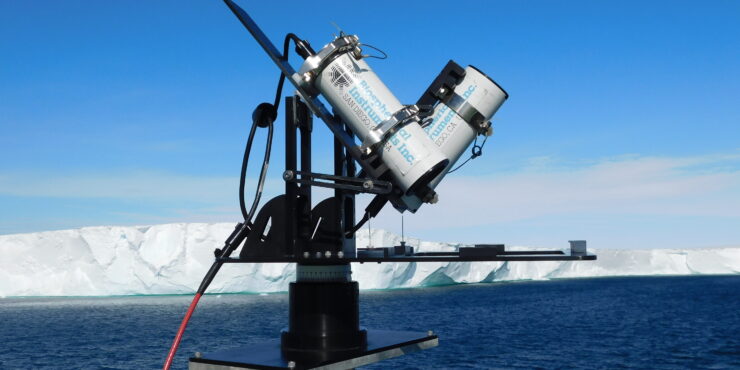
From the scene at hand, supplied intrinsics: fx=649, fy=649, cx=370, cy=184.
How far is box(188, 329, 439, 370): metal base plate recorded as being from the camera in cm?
524

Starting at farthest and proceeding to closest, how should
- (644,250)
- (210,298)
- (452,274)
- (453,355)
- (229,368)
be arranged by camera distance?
(644,250) < (452,274) < (210,298) < (453,355) < (229,368)

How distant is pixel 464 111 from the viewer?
21.4 ft

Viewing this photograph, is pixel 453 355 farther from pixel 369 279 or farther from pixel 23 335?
pixel 369 279

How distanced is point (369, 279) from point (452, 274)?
778 inches

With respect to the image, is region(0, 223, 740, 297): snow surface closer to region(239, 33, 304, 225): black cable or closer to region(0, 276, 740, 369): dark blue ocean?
region(0, 276, 740, 369): dark blue ocean

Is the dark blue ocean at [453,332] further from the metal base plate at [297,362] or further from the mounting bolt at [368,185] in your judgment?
the mounting bolt at [368,185]

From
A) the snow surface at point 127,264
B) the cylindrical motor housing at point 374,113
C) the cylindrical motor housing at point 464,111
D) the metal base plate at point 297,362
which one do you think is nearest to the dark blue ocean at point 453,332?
the snow surface at point 127,264

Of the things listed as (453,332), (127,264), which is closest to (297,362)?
(453,332)

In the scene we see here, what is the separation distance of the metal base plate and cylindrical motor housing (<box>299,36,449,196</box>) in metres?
1.42

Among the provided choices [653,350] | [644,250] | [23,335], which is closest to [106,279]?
[23,335]

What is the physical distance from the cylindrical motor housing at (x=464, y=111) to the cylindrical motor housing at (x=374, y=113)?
21.5 inches

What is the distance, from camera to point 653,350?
38.5 meters

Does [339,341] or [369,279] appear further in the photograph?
[369,279]

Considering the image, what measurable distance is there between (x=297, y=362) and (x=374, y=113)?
226cm
